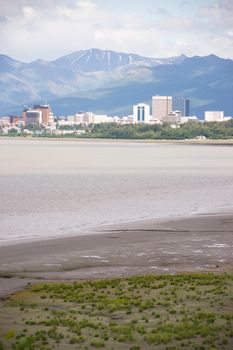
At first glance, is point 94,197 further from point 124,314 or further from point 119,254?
point 124,314

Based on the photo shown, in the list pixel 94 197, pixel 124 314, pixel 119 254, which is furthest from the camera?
pixel 94 197

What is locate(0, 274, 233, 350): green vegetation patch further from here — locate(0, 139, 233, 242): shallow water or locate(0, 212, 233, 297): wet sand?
locate(0, 139, 233, 242): shallow water

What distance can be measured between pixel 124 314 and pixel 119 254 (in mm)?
7283

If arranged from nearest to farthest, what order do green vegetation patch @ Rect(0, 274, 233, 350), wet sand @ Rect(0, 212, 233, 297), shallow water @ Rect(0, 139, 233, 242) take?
green vegetation patch @ Rect(0, 274, 233, 350) < wet sand @ Rect(0, 212, 233, 297) < shallow water @ Rect(0, 139, 233, 242)

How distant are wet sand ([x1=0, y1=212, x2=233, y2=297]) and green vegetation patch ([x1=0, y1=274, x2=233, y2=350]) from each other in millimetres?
1270

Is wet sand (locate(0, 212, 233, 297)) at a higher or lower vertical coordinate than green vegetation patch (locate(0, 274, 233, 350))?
lower

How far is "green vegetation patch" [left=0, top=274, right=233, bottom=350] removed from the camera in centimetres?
1011

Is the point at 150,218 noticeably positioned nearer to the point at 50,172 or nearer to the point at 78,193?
the point at 78,193

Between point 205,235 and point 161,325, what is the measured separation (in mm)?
12244

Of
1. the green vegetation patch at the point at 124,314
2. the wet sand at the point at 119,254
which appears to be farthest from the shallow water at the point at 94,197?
the green vegetation patch at the point at 124,314

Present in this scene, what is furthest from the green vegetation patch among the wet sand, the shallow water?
the shallow water

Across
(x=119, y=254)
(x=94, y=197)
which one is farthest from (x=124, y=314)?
(x=94, y=197)

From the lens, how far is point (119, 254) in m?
18.9

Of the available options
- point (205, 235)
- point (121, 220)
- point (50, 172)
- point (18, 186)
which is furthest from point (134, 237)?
point (50, 172)
